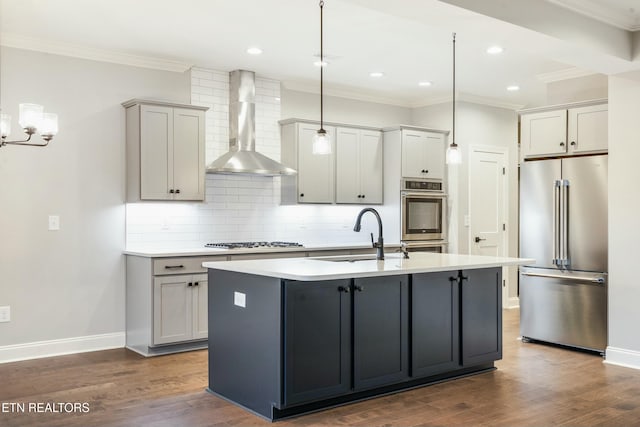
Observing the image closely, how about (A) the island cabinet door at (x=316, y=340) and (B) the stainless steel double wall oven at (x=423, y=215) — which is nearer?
(A) the island cabinet door at (x=316, y=340)

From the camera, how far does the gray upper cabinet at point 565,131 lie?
5402 mm

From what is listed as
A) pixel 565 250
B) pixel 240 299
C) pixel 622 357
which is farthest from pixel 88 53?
pixel 622 357

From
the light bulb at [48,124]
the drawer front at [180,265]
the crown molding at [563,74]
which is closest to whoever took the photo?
the light bulb at [48,124]

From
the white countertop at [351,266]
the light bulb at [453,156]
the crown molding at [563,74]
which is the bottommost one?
the white countertop at [351,266]

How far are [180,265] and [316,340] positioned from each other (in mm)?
2087

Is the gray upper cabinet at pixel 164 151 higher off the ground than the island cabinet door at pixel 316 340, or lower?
higher

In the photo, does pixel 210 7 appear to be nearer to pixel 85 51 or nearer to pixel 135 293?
pixel 85 51

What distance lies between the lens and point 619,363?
503 centimetres

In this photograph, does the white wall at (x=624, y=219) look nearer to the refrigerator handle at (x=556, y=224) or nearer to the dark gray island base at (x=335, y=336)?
the refrigerator handle at (x=556, y=224)

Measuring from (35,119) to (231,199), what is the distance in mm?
2520

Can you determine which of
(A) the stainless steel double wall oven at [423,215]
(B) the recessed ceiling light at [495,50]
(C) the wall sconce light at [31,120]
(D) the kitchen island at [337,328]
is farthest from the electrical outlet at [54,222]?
(B) the recessed ceiling light at [495,50]

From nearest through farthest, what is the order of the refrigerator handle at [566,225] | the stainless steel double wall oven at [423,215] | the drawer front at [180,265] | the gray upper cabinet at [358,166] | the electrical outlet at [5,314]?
the electrical outlet at [5,314] < the drawer front at [180,265] < the refrigerator handle at [566,225] < the gray upper cabinet at [358,166] < the stainless steel double wall oven at [423,215]

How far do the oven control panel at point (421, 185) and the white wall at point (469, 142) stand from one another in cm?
26

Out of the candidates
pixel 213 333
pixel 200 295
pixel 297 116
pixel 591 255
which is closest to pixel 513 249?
pixel 591 255
